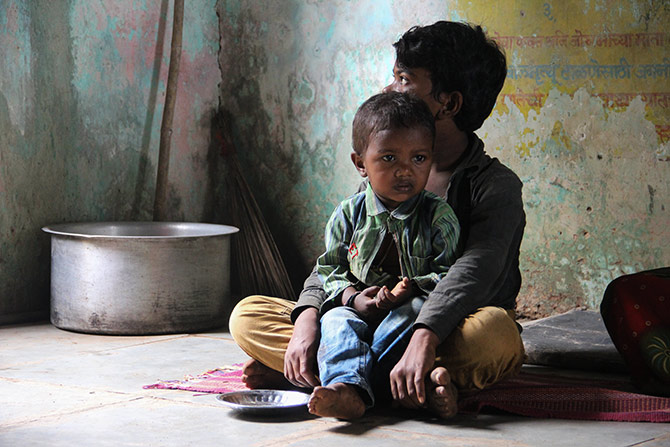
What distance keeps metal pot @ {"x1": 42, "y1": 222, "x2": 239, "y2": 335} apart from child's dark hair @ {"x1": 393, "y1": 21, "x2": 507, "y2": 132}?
160cm

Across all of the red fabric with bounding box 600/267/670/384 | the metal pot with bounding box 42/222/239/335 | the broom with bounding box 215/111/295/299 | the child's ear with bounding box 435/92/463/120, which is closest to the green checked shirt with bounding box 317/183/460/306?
the child's ear with bounding box 435/92/463/120

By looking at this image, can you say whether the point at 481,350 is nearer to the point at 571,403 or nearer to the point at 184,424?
the point at 571,403

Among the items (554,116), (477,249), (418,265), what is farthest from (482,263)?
(554,116)

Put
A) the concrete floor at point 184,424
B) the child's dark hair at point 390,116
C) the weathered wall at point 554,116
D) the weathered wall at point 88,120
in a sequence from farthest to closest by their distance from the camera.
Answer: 1. the weathered wall at point 88,120
2. the weathered wall at point 554,116
3. the child's dark hair at point 390,116
4. the concrete floor at point 184,424

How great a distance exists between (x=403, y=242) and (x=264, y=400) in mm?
601

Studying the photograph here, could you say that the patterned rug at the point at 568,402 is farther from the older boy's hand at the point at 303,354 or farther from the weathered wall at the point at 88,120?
the weathered wall at the point at 88,120

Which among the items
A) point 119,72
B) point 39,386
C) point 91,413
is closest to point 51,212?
point 119,72

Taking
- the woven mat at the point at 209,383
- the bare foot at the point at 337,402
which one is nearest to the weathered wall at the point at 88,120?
the woven mat at the point at 209,383

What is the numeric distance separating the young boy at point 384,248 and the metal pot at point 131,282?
1.46 m

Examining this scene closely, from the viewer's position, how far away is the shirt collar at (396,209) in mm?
2594

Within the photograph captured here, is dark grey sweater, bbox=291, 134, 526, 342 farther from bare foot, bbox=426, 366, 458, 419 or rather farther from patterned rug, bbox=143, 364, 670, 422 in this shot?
patterned rug, bbox=143, 364, 670, 422

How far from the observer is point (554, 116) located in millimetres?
4035

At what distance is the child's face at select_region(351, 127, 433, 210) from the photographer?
8.21 feet

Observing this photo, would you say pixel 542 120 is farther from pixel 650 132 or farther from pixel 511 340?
pixel 511 340
